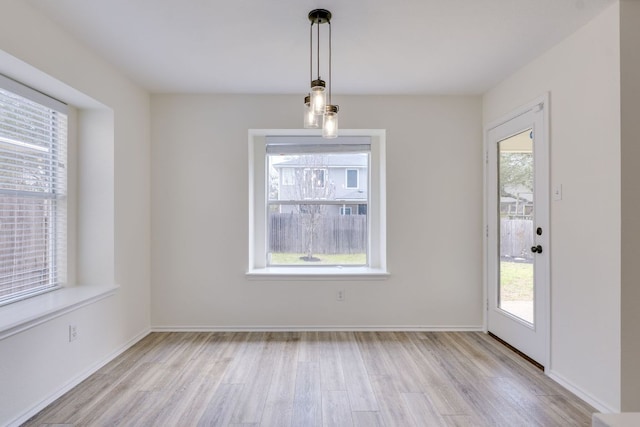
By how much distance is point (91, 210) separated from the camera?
2.90 metres

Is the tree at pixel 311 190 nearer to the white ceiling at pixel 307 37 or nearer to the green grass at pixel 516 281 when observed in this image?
the white ceiling at pixel 307 37

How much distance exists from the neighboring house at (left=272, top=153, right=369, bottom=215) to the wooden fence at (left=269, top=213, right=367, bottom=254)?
0.10 m

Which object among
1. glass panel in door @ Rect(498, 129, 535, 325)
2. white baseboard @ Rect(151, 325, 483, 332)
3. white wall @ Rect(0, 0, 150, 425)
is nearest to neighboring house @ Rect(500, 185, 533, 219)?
glass panel in door @ Rect(498, 129, 535, 325)

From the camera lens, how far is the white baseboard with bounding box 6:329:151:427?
2.02 meters

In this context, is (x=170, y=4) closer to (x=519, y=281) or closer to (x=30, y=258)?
(x=30, y=258)

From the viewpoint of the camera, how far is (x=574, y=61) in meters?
Result: 2.37

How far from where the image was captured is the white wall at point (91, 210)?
6.61 feet

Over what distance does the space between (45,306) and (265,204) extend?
2157mm

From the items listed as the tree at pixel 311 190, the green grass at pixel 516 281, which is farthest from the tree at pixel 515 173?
the tree at pixel 311 190

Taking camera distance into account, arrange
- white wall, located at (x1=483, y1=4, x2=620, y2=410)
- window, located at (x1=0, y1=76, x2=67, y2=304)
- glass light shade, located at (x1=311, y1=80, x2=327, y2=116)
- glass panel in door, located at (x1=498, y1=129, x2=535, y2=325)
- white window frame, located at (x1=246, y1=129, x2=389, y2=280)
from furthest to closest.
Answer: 1. white window frame, located at (x1=246, y1=129, x2=389, y2=280)
2. glass panel in door, located at (x1=498, y1=129, x2=535, y2=325)
3. window, located at (x1=0, y1=76, x2=67, y2=304)
4. white wall, located at (x1=483, y1=4, x2=620, y2=410)
5. glass light shade, located at (x1=311, y1=80, x2=327, y2=116)

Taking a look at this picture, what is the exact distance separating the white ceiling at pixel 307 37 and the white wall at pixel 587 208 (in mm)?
237

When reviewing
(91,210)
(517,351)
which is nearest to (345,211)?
(517,351)
